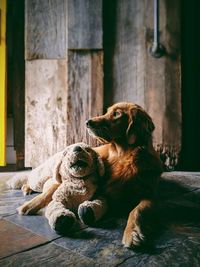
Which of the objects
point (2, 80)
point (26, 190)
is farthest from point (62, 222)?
point (2, 80)

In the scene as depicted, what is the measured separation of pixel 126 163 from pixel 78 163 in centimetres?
33

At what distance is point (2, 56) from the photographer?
365cm

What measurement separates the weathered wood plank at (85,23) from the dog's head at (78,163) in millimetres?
1321

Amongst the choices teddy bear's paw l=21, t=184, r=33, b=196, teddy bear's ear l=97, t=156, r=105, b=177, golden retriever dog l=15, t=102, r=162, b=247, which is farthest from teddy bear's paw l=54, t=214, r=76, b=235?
teddy bear's paw l=21, t=184, r=33, b=196

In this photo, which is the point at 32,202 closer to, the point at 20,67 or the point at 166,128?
the point at 166,128

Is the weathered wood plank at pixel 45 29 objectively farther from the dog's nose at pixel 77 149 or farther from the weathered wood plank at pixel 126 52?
the dog's nose at pixel 77 149

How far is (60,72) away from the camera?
3.01 m

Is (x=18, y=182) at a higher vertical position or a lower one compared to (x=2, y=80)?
lower

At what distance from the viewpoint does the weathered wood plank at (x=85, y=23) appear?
289 centimetres

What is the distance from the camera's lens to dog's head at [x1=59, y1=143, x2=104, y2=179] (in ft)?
6.19

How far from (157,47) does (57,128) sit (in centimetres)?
127

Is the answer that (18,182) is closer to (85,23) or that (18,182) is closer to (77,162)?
(77,162)

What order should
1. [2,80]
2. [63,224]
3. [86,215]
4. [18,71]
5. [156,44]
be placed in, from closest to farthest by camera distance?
[63,224], [86,215], [156,44], [18,71], [2,80]

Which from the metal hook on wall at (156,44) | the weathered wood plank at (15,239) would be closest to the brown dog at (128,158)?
the weathered wood plank at (15,239)
